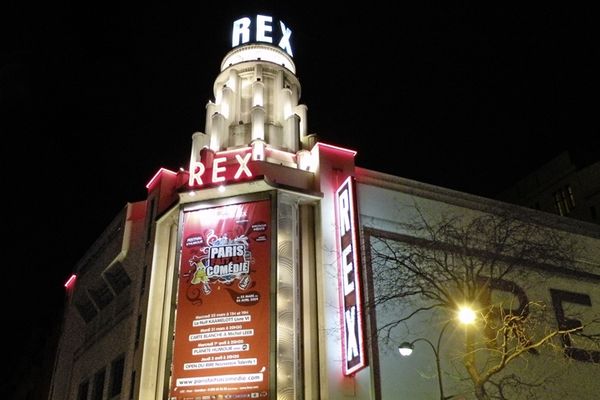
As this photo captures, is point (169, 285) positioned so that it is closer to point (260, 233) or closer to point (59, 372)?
point (260, 233)

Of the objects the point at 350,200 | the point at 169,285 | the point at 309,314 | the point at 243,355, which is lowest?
the point at 243,355

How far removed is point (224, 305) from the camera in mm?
25984

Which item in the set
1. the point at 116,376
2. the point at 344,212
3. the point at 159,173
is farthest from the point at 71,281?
the point at 344,212

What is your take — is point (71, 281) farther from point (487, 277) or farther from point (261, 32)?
point (487, 277)

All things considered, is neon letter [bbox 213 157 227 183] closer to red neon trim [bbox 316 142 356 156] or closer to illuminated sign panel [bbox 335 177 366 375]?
red neon trim [bbox 316 142 356 156]

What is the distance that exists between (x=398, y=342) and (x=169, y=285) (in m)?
10.5

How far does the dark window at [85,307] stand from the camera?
→ 1515 inches

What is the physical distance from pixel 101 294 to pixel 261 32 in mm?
18390

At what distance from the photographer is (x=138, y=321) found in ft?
97.0

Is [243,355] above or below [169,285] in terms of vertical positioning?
below

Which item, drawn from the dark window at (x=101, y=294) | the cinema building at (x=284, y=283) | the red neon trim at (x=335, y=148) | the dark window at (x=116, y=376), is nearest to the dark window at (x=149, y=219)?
the cinema building at (x=284, y=283)

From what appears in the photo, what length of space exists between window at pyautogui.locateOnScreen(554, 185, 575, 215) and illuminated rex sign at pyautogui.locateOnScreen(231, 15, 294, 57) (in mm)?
27300

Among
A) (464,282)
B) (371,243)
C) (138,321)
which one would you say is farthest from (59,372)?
(464,282)

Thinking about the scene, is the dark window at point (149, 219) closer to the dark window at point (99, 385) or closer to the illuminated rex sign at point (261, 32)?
the dark window at point (99, 385)
